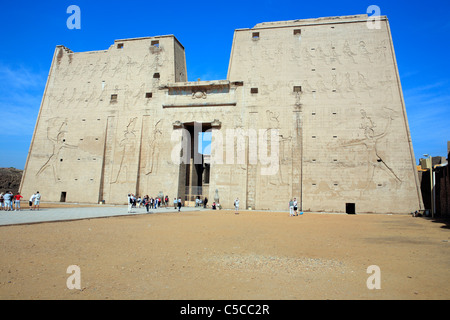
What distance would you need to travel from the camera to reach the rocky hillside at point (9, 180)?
2965 centimetres

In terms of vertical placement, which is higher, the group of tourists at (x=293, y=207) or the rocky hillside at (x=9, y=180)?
the rocky hillside at (x=9, y=180)

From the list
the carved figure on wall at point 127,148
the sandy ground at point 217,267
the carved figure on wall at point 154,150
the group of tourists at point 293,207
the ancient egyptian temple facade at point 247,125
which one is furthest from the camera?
the carved figure on wall at point 127,148

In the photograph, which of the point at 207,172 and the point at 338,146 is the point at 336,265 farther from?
the point at 207,172

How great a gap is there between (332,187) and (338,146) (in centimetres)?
300

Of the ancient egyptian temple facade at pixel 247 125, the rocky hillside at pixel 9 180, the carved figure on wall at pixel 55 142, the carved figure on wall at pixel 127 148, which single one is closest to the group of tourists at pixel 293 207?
the ancient egyptian temple facade at pixel 247 125

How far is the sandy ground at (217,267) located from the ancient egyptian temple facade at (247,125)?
555 inches

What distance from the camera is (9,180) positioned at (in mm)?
30406

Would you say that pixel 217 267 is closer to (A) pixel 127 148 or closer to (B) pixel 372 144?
(B) pixel 372 144

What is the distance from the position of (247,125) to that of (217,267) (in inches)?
742

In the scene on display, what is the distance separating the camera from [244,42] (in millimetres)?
24609

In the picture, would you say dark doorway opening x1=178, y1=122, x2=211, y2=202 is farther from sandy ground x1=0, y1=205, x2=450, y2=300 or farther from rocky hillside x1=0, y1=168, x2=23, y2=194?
rocky hillside x1=0, y1=168, x2=23, y2=194

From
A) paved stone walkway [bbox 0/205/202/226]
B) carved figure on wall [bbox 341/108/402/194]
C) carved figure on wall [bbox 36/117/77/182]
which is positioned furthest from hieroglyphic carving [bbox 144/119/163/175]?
carved figure on wall [bbox 341/108/402/194]

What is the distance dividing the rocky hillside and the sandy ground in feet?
91.9

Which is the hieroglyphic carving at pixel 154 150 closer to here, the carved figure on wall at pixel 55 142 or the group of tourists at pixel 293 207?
the carved figure on wall at pixel 55 142
